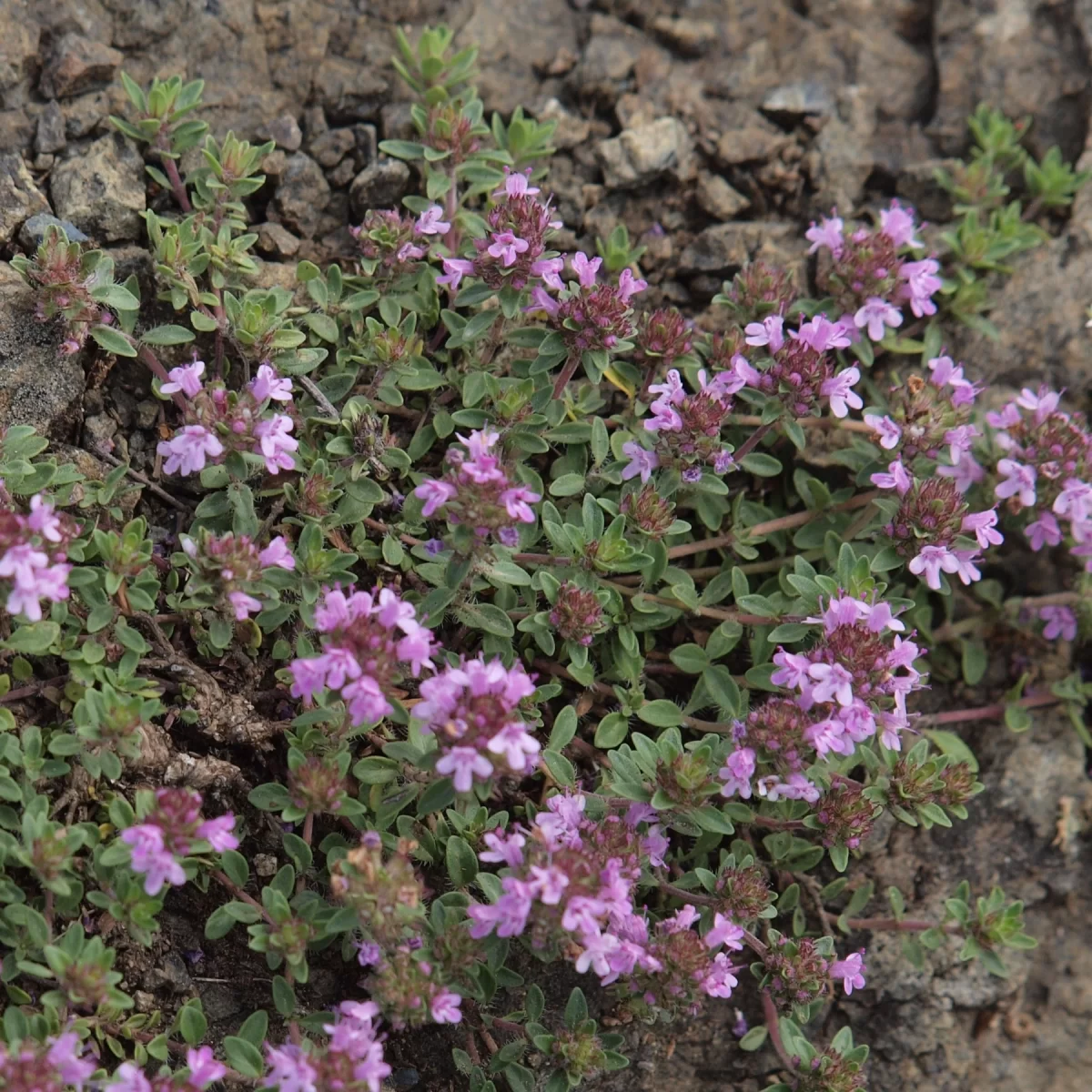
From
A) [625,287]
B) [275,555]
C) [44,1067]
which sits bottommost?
[44,1067]

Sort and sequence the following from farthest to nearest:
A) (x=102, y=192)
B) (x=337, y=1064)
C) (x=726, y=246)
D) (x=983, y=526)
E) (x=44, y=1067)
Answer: (x=726, y=246) < (x=102, y=192) < (x=983, y=526) < (x=337, y=1064) < (x=44, y=1067)

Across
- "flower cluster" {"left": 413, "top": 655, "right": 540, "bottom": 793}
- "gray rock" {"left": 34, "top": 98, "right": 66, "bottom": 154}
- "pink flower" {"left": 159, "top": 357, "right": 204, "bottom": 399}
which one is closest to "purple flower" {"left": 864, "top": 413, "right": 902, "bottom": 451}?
"flower cluster" {"left": 413, "top": 655, "right": 540, "bottom": 793}

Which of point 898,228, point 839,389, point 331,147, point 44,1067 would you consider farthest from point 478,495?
point 898,228

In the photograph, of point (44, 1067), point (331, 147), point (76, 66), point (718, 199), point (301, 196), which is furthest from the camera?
point (718, 199)

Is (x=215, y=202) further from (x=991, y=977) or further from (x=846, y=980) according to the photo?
(x=991, y=977)

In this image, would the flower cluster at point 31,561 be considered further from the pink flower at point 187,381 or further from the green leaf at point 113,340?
the green leaf at point 113,340

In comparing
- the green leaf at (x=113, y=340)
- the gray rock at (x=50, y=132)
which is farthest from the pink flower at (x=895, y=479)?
the gray rock at (x=50, y=132)

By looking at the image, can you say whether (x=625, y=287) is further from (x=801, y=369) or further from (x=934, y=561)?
(x=934, y=561)
